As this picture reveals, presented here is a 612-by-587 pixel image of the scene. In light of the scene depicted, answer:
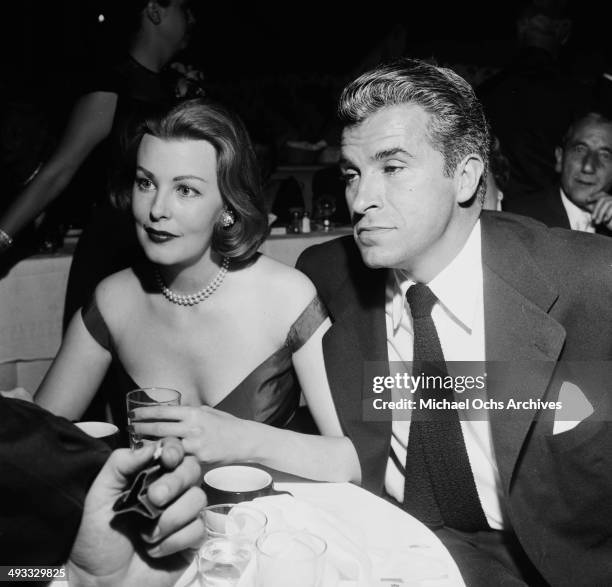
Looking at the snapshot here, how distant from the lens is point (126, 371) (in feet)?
6.61

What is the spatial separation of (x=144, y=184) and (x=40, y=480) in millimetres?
1158

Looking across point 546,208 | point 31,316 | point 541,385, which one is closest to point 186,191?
point 541,385

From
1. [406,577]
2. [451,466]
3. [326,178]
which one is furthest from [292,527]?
[326,178]

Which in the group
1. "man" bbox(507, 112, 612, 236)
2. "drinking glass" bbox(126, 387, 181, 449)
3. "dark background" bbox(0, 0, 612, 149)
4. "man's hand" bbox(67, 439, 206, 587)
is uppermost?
"dark background" bbox(0, 0, 612, 149)

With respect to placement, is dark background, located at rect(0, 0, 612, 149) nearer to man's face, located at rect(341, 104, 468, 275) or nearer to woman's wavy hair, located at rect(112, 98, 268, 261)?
woman's wavy hair, located at rect(112, 98, 268, 261)

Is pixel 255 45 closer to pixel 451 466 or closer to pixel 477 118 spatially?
pixel 477 118

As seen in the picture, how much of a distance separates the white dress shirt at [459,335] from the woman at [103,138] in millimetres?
1296

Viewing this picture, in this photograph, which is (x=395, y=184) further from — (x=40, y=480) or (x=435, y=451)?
(x=40, y=480)

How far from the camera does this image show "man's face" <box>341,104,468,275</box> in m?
1.56

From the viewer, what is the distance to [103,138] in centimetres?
261

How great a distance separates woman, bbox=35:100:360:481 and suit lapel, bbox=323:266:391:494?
17cm

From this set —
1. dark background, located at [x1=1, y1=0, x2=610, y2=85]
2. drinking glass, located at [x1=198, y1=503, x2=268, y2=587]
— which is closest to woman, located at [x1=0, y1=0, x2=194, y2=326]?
drinking glass, located at [x1=198, y1=503, x2=268, y2=587]

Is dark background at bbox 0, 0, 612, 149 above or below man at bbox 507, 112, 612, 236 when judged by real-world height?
above

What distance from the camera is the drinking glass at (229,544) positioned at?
3.25 feet
